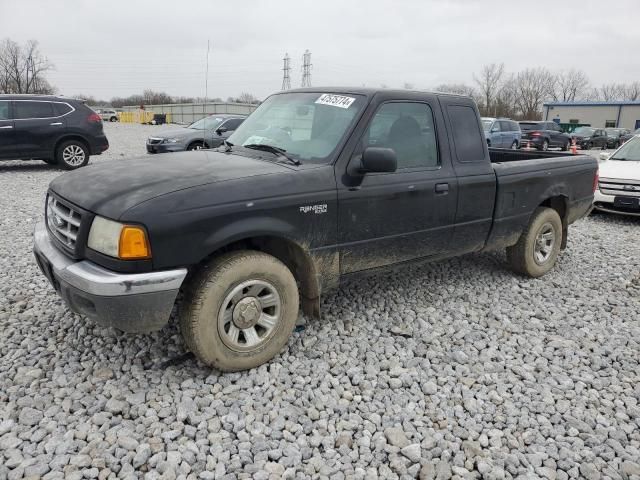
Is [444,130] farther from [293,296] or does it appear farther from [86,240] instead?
[86,240]

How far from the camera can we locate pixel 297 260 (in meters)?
3.50

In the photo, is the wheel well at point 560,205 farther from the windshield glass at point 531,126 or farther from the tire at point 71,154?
the windshield glass at point 531,126

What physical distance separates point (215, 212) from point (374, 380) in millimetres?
1515

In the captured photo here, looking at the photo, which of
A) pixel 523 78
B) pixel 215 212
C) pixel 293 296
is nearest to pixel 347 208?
pixel 293 296

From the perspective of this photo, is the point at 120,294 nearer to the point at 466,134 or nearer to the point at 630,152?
the point at 466,134

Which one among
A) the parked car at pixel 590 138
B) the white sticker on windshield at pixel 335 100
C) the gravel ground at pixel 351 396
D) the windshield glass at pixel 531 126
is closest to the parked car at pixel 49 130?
the gravel ground at pixel 351 396

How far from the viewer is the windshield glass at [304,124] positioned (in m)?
3.63

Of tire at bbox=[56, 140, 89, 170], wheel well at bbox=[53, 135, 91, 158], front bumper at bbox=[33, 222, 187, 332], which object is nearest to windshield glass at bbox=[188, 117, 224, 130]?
wheel well at bbox=[53, 135, 91, 158]

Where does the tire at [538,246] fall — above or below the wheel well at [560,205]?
below

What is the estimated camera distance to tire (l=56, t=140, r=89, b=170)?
11.7 meters

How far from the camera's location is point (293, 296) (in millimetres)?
3375

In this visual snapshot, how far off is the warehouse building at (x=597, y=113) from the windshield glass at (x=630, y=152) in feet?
167

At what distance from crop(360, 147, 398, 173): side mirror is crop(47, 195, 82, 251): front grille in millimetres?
1857

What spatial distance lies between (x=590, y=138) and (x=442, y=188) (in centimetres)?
3151
